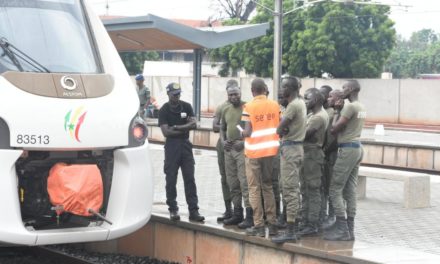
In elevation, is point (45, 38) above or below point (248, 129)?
above

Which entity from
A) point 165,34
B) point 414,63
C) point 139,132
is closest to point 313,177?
point 139,132

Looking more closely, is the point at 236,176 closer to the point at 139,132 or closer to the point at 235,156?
the point at 235,156

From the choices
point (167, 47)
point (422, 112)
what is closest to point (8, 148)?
point (167, 47)

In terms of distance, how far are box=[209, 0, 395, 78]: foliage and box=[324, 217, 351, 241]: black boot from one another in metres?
34.3

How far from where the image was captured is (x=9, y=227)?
6410mm

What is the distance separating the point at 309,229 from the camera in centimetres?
805

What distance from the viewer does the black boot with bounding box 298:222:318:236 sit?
7.98 metres

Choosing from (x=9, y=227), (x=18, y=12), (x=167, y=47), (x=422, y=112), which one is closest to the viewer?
(x=9, y=227)

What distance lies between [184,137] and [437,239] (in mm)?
3093

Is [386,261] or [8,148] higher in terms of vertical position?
[8,148]

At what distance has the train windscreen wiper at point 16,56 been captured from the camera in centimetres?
711

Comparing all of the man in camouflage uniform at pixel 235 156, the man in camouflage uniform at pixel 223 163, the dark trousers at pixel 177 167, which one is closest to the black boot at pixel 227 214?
the man in camouflage uniform at pixel 223 163

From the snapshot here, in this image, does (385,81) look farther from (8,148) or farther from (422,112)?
(8,148)

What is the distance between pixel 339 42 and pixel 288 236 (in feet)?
118
